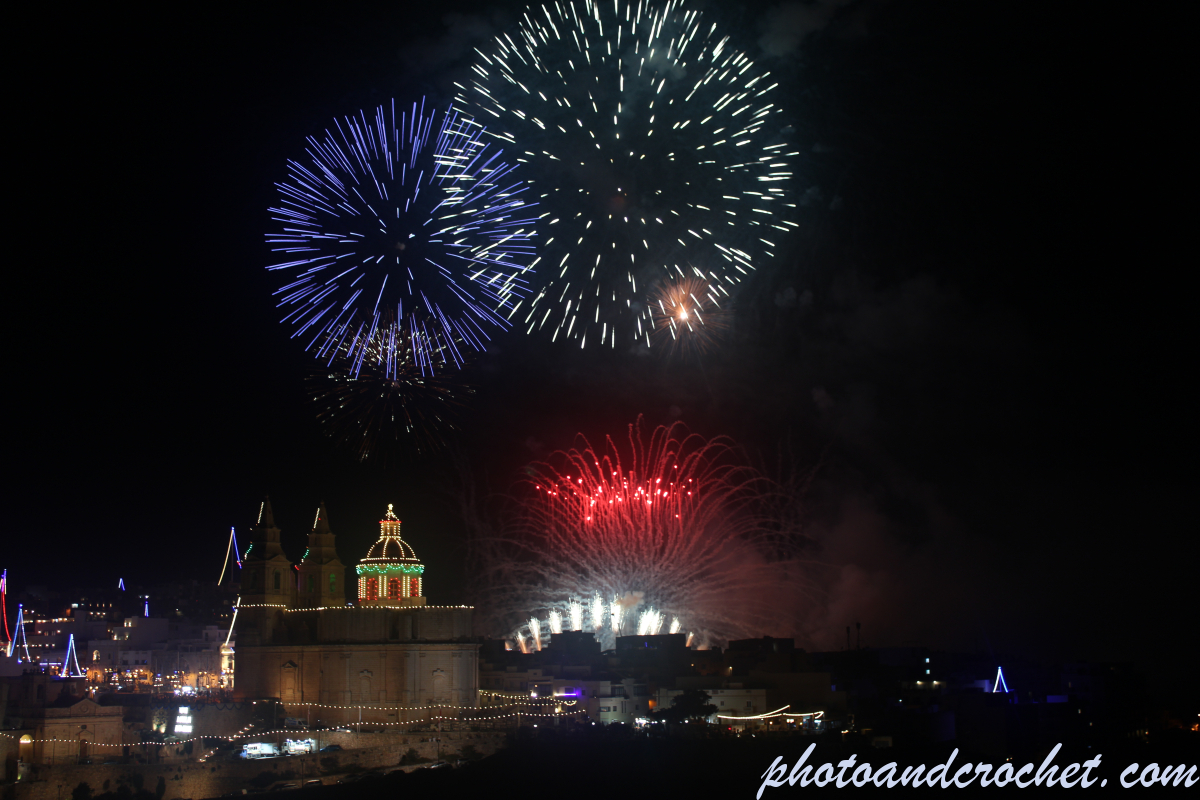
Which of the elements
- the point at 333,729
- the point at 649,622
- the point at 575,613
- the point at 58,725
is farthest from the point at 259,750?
the point at 575,613

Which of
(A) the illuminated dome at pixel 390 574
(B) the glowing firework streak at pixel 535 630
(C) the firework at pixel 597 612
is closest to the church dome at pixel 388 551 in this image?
(A) the illuminated dome at pixel 390 574

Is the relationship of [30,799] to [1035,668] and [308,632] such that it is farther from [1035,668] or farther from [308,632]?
[1035,668]

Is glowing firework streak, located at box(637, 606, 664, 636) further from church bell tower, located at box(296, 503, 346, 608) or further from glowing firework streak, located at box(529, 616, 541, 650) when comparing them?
church bell tower, located at box(296, 503, 346, 608)

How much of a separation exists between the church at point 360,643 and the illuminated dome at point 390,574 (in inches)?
2.4

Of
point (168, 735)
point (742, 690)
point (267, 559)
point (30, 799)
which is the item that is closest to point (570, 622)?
point (742, 690)

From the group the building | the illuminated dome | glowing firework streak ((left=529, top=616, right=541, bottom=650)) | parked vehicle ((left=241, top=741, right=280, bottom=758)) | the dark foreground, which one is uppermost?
the illuminated dome

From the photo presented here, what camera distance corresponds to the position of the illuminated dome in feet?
229

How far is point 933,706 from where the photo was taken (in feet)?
256

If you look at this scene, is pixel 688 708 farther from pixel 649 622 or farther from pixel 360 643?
pixel 360 643

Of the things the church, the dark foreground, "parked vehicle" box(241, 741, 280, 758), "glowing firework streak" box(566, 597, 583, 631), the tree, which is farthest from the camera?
"glowing firework streak" box(566, 597, 583, 631)

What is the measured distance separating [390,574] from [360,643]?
4.59 metres

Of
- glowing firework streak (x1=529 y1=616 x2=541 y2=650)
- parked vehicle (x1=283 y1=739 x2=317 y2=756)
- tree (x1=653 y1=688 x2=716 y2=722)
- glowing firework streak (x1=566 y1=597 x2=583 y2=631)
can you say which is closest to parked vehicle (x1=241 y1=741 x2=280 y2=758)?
parked vehicle (x1=283 y1=739 x2=317 y2=756)

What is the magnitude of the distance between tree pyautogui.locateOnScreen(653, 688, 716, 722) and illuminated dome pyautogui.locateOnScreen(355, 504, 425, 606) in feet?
53.9

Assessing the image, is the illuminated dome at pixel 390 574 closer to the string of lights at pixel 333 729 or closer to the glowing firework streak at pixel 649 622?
the string of lights at pixel 333 729
